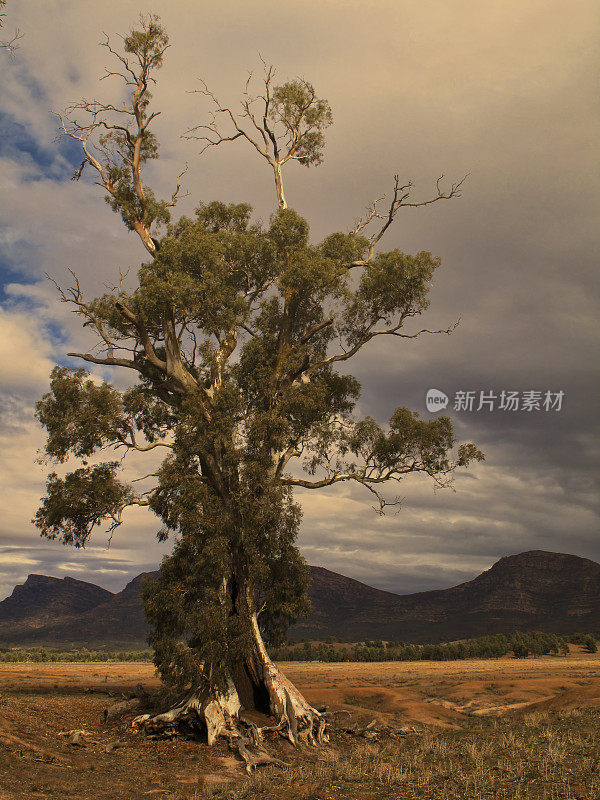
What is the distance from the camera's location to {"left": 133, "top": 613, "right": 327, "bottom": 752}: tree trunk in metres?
16.8

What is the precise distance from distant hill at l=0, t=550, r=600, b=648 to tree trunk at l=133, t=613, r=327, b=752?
87005 millimetres

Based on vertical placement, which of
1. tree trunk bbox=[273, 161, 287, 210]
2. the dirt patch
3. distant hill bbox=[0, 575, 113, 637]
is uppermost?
tree trunk bbox=[273, 161, 287, 210]

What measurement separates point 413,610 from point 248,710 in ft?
457

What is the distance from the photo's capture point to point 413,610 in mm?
147875

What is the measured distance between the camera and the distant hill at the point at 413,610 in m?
120

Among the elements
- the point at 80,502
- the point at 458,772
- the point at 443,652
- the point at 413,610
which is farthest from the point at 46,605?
the point at 458,772

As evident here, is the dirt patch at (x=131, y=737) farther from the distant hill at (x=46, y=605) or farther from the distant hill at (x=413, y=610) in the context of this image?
the distant hill at (x=46, y=605)

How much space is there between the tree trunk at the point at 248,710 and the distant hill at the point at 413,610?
87.0 meters

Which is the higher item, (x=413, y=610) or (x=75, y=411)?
(x=75, y=411)

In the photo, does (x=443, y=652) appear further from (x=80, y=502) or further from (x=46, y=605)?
(x=46, y=605)

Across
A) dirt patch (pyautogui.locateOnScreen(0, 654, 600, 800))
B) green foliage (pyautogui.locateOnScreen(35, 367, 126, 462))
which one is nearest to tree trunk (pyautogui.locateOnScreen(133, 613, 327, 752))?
dirt patch (pyautogui.locateOnScreen(0, 654, 600, 800))

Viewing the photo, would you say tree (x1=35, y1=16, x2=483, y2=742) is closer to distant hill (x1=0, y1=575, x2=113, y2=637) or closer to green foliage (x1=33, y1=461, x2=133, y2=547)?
green foliage (x1=33, y1=461, x2=133, y2=547)

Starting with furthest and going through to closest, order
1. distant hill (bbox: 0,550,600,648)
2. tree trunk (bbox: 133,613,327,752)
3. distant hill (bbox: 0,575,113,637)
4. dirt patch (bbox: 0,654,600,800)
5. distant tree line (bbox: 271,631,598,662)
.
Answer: distant hill (bbox: 0,575,113,637)
distant hill (bbox: 0,550,600,648)
distant tree line (bbox: 271,631,598,662)
tree trunk (bbox: 133,613,327,752)
dirt patch (bbox: 0,654,600,800)

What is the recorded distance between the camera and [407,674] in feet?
144
